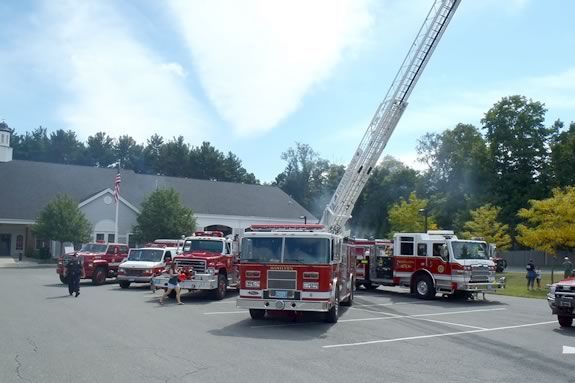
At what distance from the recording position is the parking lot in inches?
373

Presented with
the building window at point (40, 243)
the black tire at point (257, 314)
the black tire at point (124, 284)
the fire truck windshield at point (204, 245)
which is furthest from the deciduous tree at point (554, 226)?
the building window at point (40, 243)

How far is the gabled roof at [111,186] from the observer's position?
50.1 m

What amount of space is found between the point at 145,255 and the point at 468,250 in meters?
14.0

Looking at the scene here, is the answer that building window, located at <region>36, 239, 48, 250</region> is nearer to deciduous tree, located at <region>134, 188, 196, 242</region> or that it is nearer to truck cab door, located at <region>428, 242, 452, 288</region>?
deciduous tree, located at <region>134, 188, 196, 242</region>

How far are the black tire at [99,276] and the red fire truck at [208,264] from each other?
6.98 metres

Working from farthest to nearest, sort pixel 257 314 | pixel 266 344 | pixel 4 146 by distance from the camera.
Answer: pixel 4 146
pixel 257 314
pixel 266 344

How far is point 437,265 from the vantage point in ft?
79.4

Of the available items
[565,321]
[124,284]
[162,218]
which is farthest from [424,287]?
[162,218]

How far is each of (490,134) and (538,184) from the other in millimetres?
7684

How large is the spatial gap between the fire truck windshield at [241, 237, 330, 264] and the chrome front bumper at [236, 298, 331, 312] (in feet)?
3.30

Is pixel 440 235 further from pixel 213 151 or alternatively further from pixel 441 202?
pixel 213 151

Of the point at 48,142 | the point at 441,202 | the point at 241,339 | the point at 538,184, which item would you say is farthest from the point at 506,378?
the point at 48,142

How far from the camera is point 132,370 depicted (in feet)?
30.8

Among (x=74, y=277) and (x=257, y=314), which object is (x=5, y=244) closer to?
(x=74, y=277)
